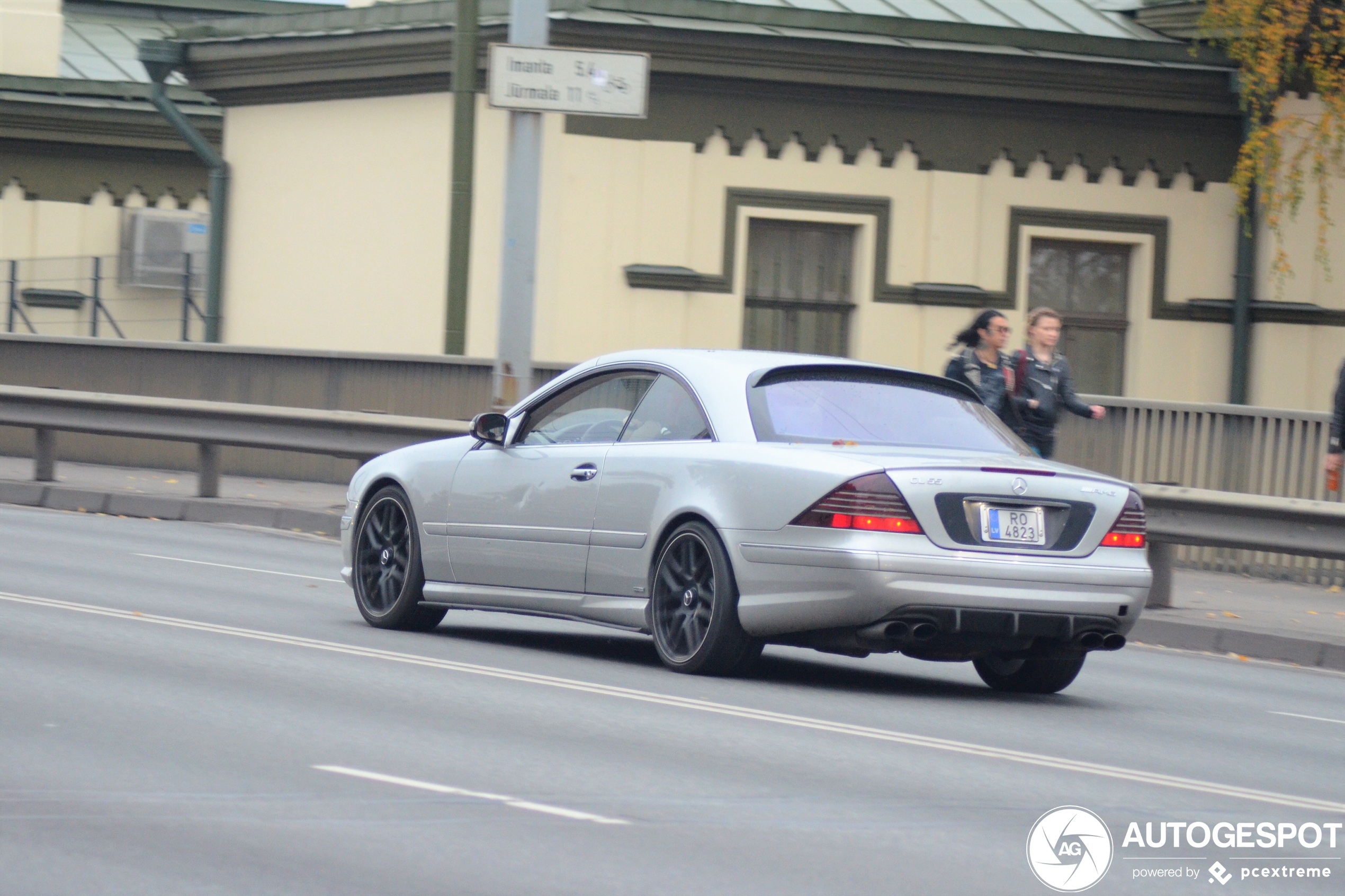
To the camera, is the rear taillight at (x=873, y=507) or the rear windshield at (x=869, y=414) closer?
the rear taillight at (x=873, y=507)

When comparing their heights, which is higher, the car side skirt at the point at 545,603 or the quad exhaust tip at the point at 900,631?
the quad exhaust tip at the point at 900,631

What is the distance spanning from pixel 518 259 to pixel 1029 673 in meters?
6.93

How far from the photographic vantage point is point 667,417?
8805 mm

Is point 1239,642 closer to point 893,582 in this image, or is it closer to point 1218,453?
point 1218,453

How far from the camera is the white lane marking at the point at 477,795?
554 cm

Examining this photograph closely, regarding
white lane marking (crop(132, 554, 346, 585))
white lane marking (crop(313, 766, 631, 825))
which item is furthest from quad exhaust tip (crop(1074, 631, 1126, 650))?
white lane marking (crop(132, 554, 346, 585))

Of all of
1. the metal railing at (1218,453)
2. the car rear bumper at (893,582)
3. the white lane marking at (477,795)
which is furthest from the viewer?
the metal railing at (1218,453)

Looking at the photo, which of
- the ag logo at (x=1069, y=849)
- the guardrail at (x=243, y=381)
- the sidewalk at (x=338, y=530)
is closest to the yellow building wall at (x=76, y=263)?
the guardrail at (x=243, y=381)

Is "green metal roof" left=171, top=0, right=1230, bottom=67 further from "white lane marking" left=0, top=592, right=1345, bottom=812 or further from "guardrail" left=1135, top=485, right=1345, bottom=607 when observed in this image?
"white lane marking" left=0, top=592, right=1345, bottom=812

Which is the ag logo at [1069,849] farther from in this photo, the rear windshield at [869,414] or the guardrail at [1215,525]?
the guardrail at [1215,525]

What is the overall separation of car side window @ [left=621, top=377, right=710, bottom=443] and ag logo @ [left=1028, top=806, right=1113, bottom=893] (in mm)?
3074

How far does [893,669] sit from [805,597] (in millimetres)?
1869

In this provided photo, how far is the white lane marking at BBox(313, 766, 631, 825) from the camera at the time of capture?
18.2 ft

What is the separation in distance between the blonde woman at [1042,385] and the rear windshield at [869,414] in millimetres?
3106
